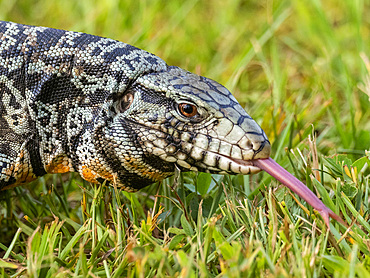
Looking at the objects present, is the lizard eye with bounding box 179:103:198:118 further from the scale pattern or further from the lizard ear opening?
the lizard ear opening

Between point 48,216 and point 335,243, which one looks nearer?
point 335,243

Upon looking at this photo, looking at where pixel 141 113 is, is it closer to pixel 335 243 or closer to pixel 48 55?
pixel 48 55

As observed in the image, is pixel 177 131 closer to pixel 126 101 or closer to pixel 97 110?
pixel 126 101

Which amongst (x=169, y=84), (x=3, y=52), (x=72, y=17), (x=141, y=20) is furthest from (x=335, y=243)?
(x=72, y=17)

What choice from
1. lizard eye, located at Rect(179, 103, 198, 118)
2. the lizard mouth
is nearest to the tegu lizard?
lizard eye, located at Rect(179, 103, 198, 118)

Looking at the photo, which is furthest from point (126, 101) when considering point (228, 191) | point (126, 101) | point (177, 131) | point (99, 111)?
point (228, 191)

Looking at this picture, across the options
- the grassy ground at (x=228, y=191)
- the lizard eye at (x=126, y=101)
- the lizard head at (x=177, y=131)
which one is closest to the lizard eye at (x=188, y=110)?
the lizard head at (x=177, y=131)

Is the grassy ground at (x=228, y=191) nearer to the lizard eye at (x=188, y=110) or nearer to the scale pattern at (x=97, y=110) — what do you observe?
the scale pattern at (x=97, y=110)
